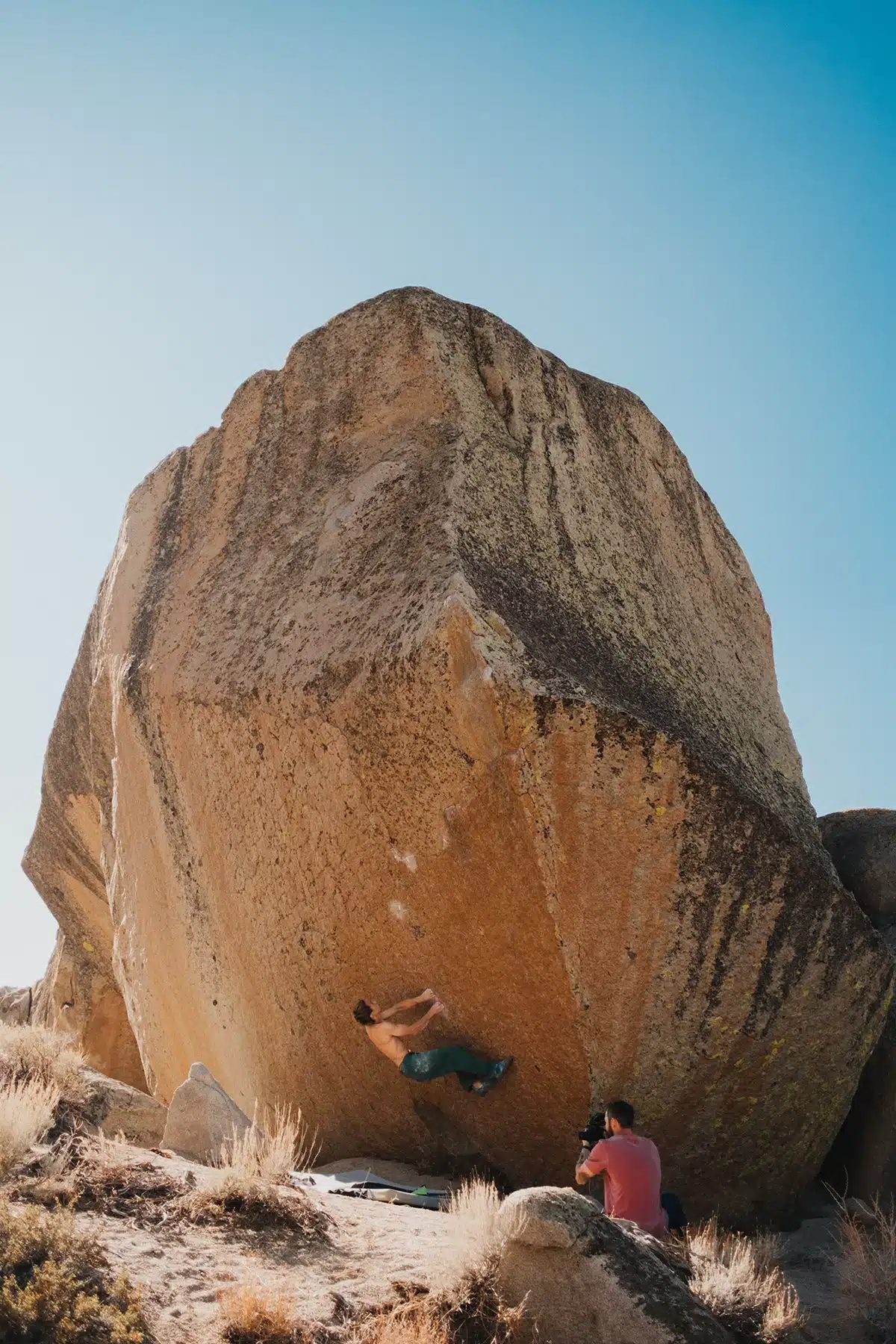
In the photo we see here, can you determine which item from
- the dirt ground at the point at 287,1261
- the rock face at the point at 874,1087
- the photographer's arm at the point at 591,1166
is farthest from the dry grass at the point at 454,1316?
the rock face at the point at 874,1087

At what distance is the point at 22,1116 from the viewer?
14.6 ft

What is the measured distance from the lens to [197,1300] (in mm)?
3557

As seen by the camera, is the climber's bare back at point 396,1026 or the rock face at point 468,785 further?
the climber's bare back at point 396,1026

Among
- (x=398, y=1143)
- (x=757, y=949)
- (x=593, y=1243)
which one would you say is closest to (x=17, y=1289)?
(x=593, y=1243)

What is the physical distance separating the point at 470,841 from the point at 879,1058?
3491 millimetres

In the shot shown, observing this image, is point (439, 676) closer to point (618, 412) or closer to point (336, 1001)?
point (336, 1001)

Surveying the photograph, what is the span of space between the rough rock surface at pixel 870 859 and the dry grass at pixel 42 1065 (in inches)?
207

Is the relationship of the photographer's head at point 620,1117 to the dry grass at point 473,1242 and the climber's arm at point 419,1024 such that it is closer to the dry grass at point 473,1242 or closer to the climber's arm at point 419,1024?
the climber's arm at point 419,1024

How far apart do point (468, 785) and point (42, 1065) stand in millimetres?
2791

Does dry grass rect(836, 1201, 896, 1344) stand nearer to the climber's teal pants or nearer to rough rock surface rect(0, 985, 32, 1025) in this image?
the climber's teal pants

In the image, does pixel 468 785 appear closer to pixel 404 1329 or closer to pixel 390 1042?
pixel 390 1042

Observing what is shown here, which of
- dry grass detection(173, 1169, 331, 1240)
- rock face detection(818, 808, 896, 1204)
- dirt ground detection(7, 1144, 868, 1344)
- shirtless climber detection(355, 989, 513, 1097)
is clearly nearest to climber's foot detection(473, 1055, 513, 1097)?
shirtless climber detection(355, 989, 513, 1097)

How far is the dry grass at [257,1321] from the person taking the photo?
11.0ft

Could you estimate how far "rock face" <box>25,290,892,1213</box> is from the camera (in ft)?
17.4
